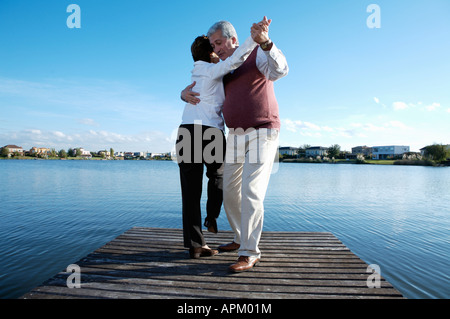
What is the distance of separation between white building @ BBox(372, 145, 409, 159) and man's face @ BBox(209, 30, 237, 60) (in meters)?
136

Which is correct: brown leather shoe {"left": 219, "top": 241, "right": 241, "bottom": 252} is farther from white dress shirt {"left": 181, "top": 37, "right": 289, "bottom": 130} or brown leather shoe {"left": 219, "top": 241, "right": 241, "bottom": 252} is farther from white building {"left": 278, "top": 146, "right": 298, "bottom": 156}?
white building {"left": 278, "top": 146, "right": 298, "bottom": 156}

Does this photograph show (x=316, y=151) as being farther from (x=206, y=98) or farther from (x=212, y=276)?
(x=212, y=276)

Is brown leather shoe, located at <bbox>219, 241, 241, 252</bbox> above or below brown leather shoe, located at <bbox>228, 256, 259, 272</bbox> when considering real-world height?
below

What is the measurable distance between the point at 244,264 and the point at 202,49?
2.53m

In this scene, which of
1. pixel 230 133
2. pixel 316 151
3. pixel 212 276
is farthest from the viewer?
pixel 316 151

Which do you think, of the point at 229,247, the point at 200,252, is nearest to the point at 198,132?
the point at 200,252

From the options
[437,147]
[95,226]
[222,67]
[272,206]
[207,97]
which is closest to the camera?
[222,67]

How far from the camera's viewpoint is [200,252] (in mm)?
3270

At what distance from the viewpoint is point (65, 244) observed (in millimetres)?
6859

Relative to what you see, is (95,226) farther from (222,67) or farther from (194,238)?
(222,67)

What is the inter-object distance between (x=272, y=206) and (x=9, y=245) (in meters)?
10.1

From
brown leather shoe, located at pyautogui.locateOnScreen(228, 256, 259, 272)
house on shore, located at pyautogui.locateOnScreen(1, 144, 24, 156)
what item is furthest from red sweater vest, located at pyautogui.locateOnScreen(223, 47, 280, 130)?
house on shore, located at pyautogui.locateOnScreen(1, 144, 24, 156)

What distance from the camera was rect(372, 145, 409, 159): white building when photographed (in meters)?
121
